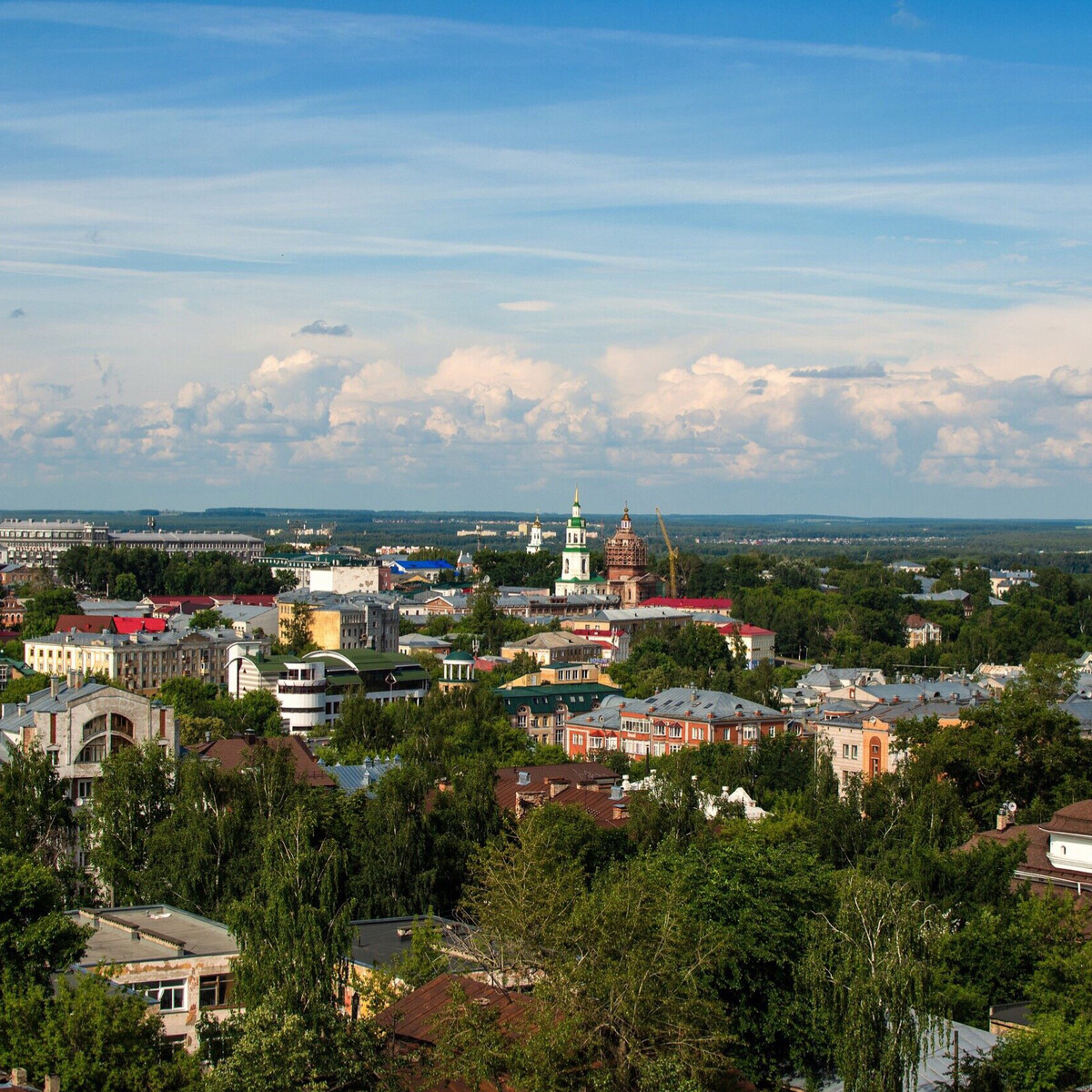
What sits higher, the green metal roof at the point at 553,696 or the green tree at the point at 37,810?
the green tree at the point at 37,810

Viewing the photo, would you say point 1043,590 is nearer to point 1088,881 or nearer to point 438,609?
point 438,609

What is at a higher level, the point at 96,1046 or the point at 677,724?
the point at 96,1046

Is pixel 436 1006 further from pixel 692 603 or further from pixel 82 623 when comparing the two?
pixel 692 603

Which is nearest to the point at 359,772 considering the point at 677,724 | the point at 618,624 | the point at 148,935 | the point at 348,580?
the point at 677,724

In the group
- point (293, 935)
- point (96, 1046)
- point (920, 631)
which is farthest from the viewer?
point (920, 631)

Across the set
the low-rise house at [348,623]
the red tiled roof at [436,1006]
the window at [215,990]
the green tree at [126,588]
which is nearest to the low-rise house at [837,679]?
the low-rise house at [348,623]

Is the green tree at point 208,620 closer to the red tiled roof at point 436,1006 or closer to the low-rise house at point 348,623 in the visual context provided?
the low-rise house at point 348,623

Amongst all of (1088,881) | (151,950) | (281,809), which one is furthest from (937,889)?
(151,950)
